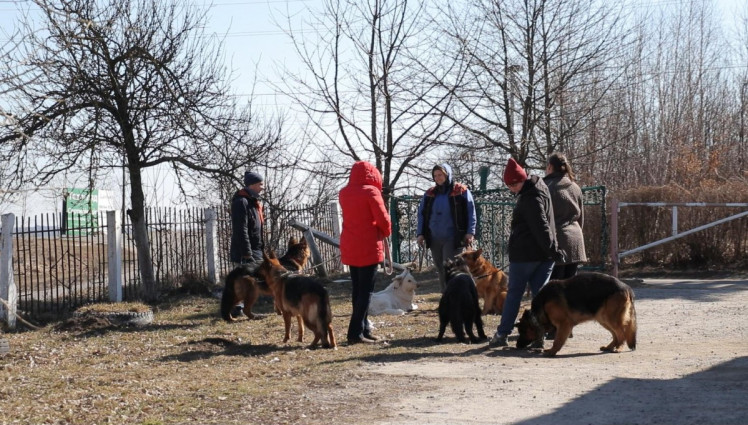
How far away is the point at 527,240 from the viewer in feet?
27.3

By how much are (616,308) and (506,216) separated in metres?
8.38

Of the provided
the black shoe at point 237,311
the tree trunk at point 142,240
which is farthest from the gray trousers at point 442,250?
the tree trunk at point 142,240

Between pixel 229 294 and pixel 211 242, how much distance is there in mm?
4646

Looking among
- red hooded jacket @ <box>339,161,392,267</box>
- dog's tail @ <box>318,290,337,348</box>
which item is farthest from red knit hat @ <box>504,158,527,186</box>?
dog's tail @ <box>318,290,337,348</box>

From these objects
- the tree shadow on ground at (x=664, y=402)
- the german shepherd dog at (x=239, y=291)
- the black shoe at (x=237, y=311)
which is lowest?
the tree shadow on ground at (x=664, y=402)

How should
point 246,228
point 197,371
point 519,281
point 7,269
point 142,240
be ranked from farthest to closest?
point 142,240 < point 7,269 < point 246,228 < point 519,281 < point 197,371

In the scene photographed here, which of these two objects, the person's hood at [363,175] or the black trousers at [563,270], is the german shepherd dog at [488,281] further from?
the person's hood at [363,175]

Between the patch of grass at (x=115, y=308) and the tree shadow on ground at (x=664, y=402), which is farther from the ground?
the patch of grass at (x=115, y=308)

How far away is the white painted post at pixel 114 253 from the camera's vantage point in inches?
535

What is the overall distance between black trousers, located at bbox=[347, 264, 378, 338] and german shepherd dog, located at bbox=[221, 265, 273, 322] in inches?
81.1

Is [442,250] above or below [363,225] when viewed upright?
below

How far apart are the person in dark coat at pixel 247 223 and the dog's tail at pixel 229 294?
0.67ft

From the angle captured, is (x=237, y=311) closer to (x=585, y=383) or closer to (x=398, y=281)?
(x=398, y=281)

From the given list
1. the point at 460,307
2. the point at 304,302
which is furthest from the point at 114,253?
the point at 460,307
